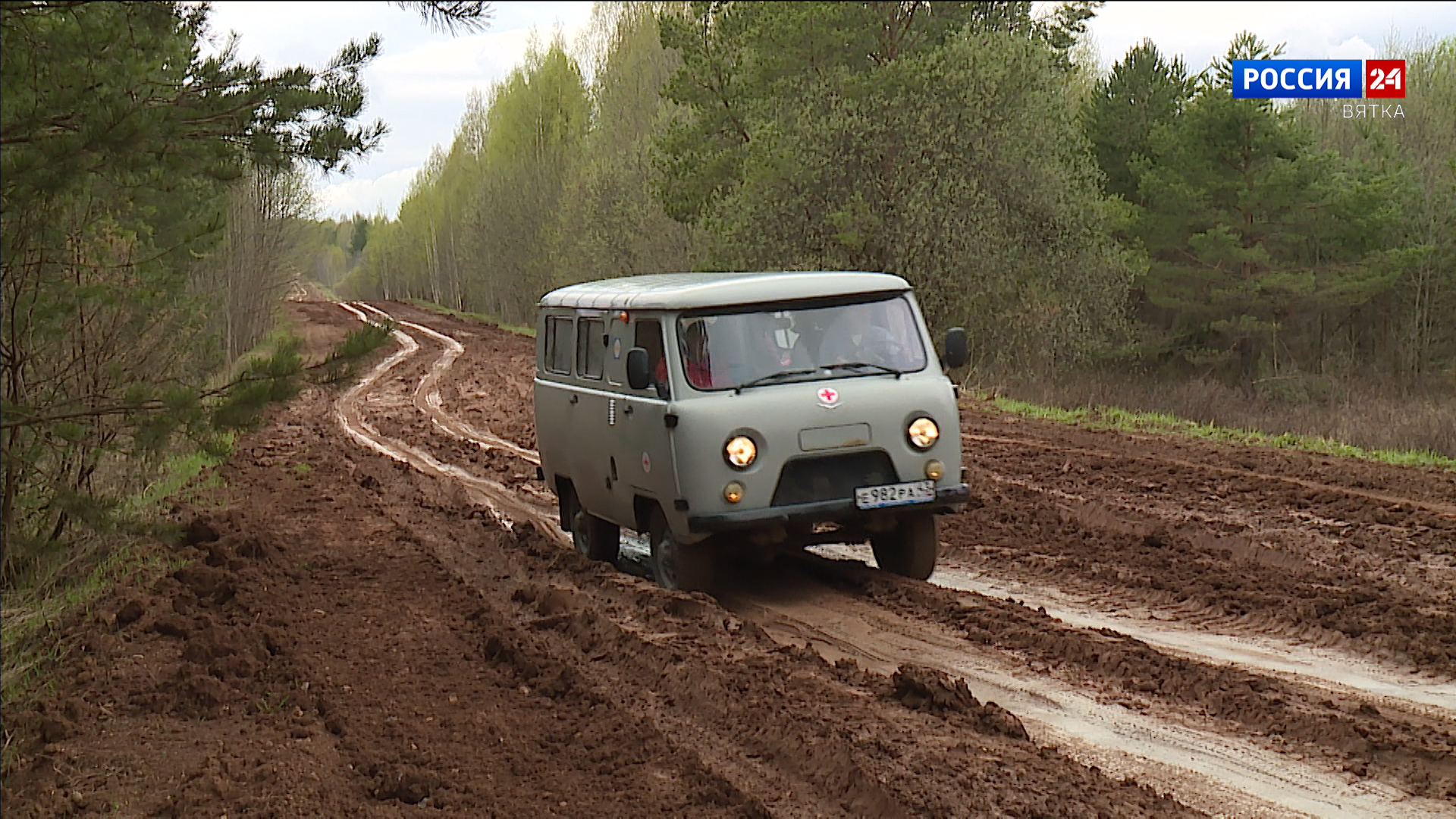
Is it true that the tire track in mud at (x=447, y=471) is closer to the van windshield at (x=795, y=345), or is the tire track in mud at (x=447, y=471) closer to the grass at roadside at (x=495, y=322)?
the van windshield at (x=795, y=345)

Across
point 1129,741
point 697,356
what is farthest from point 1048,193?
point 1129,741

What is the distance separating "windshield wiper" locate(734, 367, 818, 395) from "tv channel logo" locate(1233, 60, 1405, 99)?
29.0m

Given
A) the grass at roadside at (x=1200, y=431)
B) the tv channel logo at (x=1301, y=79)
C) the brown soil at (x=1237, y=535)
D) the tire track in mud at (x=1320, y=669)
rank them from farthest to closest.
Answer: the tv channel logo at (x=1301, y=79)
the grass at roadside at (x=1200, y=431)
the brown soil at (x=1237, y=535)
the tire track in mud at (x=1320, y=669)

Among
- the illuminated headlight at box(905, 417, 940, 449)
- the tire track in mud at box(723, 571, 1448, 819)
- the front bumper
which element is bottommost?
the tire track in mud at box(723, 571, 1448, 819)

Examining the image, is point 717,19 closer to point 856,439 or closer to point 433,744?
point 856,439

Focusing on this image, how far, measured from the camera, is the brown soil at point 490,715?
5918 millimetres

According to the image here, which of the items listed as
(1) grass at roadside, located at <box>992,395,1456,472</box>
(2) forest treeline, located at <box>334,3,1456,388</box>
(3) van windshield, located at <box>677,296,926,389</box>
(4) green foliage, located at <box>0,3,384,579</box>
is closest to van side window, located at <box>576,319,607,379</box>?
(3) van windshield, located at <box>677,296,926,389</box>

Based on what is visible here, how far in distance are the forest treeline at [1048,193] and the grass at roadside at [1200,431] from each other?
759 centimetres

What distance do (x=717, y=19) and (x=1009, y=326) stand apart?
492 inches

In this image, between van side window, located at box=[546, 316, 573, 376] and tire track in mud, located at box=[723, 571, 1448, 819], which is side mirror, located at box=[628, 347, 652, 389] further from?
van side window, located at box=[546, 316, 573, 376]

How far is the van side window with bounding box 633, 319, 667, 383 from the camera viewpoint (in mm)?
9953

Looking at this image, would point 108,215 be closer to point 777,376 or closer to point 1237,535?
point 777,376

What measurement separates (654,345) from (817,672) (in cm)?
323

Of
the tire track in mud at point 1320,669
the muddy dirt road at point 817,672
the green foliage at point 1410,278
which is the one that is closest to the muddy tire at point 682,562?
the muddy dirt road at point 817,672
